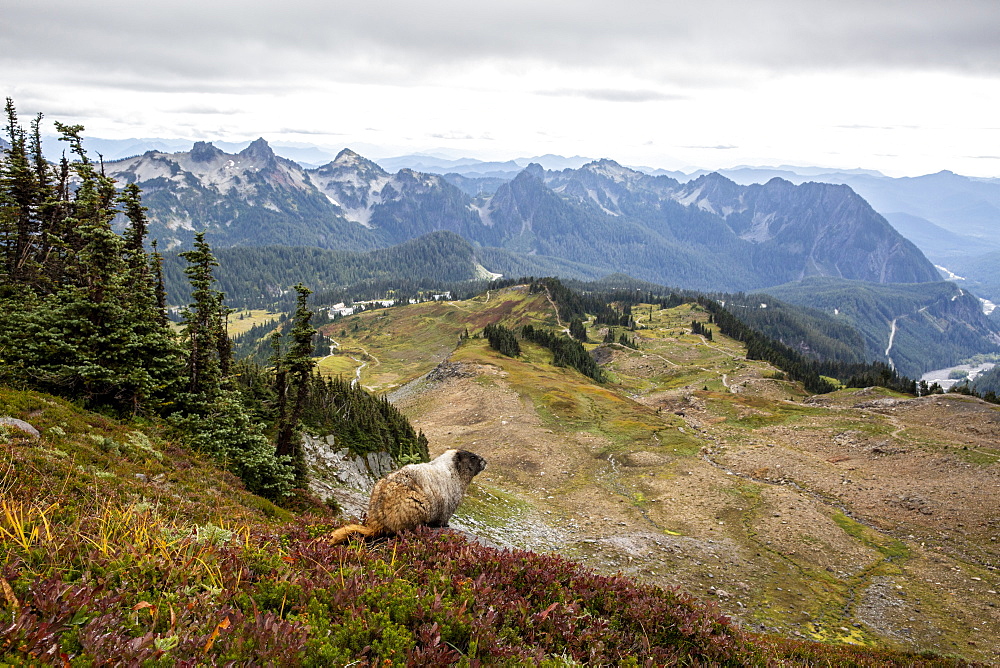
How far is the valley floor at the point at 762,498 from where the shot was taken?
20.3 metres

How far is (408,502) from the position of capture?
9641 millimetres

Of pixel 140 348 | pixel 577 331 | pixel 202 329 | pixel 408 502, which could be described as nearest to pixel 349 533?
pixel 408 502

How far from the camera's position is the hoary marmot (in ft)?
30.7

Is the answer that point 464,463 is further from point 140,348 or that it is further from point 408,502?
point 140,348

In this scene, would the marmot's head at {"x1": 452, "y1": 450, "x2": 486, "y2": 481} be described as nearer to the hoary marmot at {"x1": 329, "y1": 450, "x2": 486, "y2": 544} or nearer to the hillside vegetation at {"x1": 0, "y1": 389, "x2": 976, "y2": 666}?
the hoary marmot at {"x1": 329, "y1": 450, "x2": 486, "y2": 544}

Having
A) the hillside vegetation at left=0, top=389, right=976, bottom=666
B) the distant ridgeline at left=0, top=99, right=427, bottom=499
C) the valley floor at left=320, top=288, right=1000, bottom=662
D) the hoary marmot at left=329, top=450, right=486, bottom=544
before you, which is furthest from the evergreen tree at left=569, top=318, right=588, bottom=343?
the hillside vegetation at left=0, top=389, right=976, bottom=666

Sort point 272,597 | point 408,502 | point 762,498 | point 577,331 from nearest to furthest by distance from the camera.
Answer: point 272,597, point 408,502, point 762,498, point 577,331

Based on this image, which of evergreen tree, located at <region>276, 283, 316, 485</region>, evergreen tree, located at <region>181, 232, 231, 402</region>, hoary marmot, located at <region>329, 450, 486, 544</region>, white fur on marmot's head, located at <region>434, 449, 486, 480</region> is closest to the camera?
hoary marmot, located at <region>329, 450, 486, 544</region>

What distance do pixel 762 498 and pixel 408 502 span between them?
96.9 ft

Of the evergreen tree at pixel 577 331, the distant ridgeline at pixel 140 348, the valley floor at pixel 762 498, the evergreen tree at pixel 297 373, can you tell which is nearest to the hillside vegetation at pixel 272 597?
the distant ridgeline at pixel 140 348

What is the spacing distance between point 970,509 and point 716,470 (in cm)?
1417

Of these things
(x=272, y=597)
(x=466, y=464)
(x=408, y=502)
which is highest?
(x=272, y=597)

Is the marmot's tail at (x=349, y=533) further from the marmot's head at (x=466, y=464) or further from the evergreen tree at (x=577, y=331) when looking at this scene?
the evergreen tree at (x=577, y=331)

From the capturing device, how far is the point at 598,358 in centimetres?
12194
